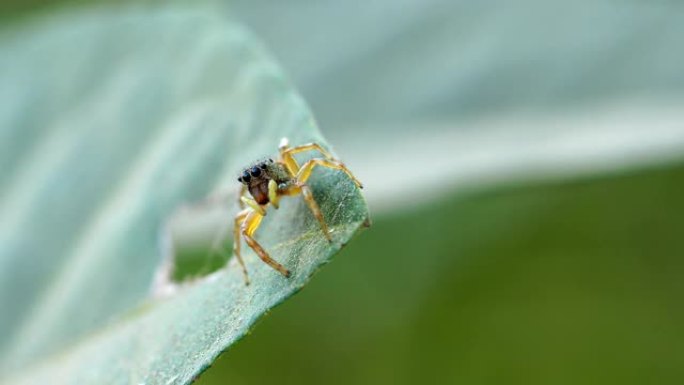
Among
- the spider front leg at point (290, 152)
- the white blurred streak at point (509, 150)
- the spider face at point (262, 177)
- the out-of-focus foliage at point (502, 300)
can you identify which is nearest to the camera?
the spider front leg at point (290, 152)

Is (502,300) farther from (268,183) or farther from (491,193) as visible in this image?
(268,183)

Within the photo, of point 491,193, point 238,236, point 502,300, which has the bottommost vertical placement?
point 502,300

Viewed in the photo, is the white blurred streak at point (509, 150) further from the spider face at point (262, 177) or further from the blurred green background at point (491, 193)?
the spider face at point (262, 177)

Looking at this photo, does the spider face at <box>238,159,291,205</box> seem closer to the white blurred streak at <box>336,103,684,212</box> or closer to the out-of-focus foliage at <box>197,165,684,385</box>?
the white blurred streak at <box>336,103,684,212</box>

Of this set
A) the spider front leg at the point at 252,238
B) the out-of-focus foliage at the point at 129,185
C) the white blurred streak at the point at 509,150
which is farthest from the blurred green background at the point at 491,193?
the spider front leg at the point at 252,238

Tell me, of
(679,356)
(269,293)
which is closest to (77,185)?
(269,293)

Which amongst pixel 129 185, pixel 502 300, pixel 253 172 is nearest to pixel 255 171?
pixel 253 172
